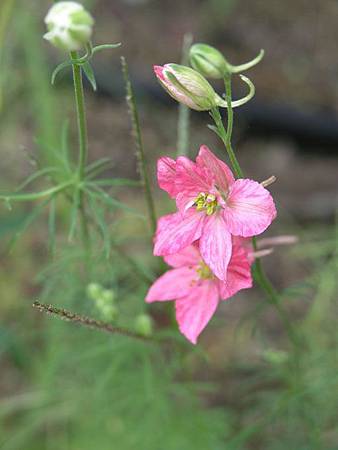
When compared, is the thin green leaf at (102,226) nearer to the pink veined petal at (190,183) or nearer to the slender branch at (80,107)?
the slender branch at (80,107)

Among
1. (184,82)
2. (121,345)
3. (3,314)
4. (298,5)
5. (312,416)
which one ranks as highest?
(184,82)

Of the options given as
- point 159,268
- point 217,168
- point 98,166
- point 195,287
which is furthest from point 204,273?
point 159,268

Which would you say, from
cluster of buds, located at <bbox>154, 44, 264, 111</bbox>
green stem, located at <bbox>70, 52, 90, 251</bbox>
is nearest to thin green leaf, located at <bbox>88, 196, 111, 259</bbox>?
green stem, located at <bbox>70, 52, 90, 251</bbox>

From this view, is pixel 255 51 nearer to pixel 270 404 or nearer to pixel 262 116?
pixel 262 116

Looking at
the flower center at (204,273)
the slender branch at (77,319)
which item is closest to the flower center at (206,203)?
the flower center at (204,273)

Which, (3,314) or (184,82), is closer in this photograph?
(184,82)

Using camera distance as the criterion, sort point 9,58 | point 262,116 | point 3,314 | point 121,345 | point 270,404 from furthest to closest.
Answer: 1. point 262,116
2. point 9,58
3. point 3,314
4. point 270,404
5. point 121,345

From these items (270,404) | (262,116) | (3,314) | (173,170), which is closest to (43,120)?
(3,314)
